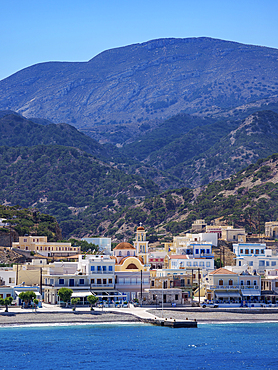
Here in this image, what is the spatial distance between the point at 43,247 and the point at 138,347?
68476 millimetres

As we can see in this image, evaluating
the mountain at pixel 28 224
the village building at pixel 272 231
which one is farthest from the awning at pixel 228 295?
the village building at pixel 272 231

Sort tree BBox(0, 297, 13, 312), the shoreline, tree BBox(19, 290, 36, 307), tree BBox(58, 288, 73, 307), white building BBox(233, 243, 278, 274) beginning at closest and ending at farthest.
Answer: the shoreline < tree BBox(0, 297, 13, 312) < tree BBox(19, 290, 36, 307) < tree BBox(58, 288, 73, 307) < white building BBox(233, 243, 278, 274)

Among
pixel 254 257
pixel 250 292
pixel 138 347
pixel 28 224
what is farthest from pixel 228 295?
pixel 28 224

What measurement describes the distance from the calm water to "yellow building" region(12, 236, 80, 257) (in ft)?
177

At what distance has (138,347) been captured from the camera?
66.2 meters

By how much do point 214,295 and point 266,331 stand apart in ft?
55.9

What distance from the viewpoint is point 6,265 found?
11319 cm

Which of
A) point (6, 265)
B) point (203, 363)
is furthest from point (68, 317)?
point (6, 265)

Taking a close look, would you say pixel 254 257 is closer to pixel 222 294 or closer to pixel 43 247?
pixel 222 294

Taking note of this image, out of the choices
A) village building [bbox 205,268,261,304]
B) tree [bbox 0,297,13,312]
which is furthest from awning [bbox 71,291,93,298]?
village building [bbox 205,268,261,304]

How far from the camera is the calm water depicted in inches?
2382

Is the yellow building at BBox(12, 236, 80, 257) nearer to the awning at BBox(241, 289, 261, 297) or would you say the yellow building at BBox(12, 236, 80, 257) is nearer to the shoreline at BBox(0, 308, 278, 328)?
the awning at BBox(241, 289, 261, 297)

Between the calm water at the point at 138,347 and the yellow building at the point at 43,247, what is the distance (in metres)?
53.9

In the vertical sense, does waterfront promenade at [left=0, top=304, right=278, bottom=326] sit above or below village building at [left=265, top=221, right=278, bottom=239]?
below
